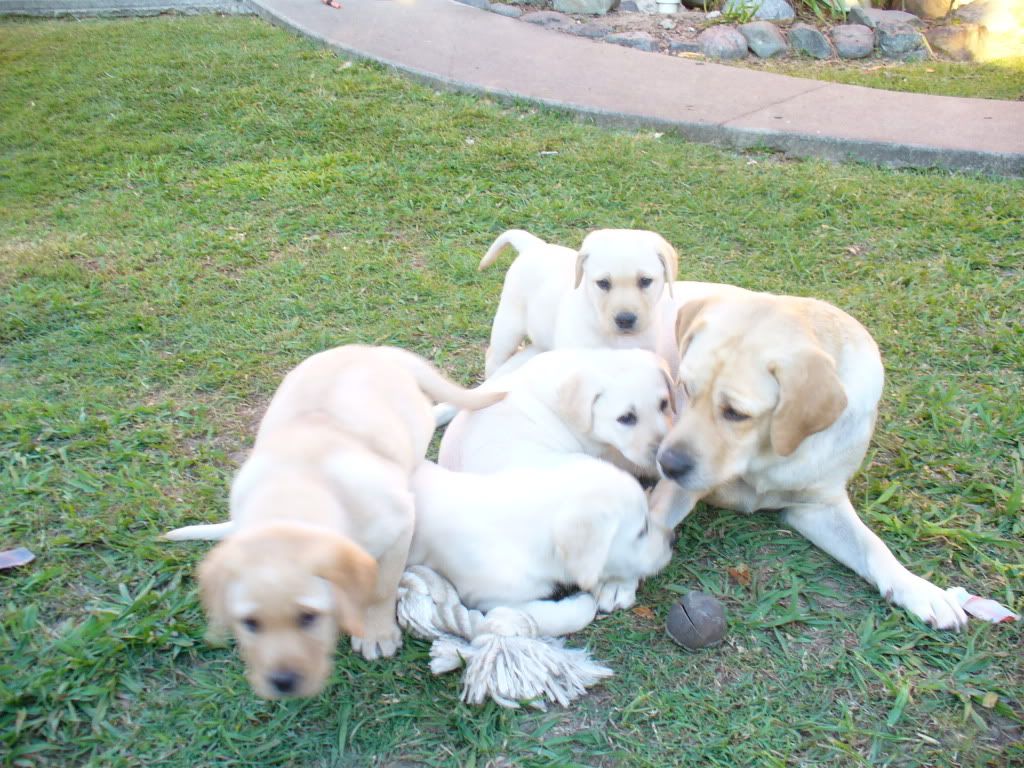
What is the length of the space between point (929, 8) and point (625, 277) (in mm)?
7757

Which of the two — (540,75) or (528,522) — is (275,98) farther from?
(528,522)

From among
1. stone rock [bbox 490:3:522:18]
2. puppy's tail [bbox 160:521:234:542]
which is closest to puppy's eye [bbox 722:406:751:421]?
puppy's tail [bbox 160:521:234:542]

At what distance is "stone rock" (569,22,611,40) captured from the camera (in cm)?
902

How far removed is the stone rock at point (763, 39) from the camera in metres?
8.64

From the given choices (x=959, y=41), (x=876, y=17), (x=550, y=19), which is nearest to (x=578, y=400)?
(x=550, y=19)

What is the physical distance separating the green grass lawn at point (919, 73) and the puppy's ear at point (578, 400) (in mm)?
5739

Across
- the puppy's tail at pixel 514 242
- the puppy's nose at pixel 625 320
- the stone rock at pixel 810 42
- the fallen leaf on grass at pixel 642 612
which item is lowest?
the fallen leaf on grass at pixel 642 612

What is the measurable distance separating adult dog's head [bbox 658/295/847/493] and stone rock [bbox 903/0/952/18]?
27.0 ft

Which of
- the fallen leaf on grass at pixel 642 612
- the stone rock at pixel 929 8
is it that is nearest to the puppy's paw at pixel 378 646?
the fallen leaf on grass at pixel 642 612

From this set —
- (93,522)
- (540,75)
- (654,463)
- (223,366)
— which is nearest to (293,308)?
(223,366)

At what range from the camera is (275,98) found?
24.1ft

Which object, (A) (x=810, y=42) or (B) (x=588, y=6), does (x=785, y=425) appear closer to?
(A) (x=810, y=42)

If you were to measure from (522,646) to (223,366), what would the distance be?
7.52 ft

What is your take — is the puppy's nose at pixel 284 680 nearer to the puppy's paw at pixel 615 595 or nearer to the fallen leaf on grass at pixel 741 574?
the puppy's paw at pixel 615 595
